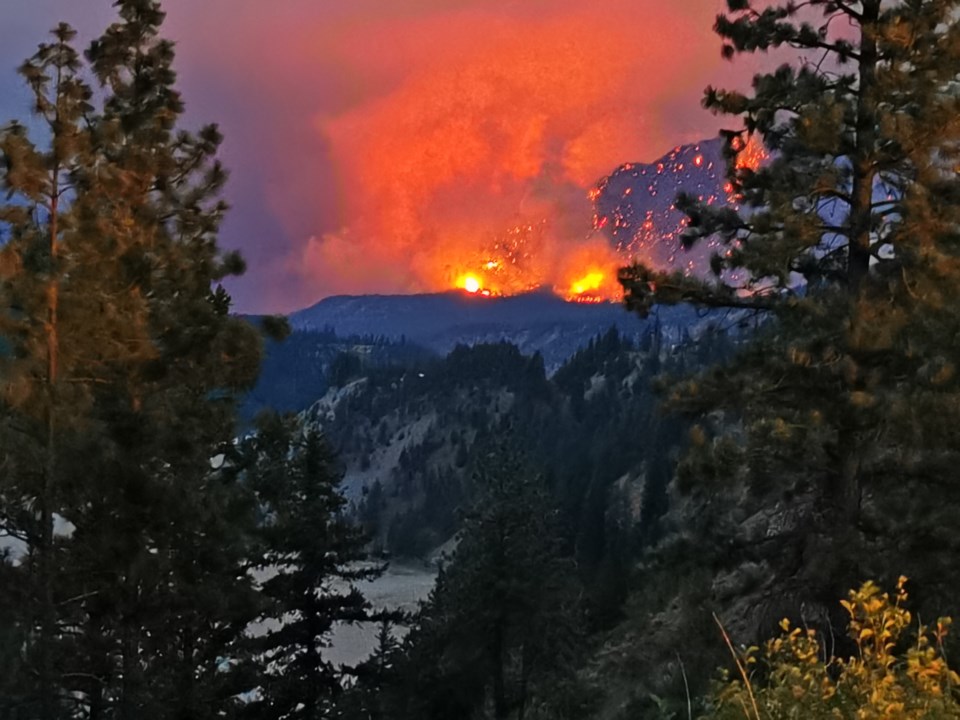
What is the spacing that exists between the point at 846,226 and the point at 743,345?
228 cm

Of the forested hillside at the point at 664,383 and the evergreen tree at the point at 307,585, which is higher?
the forested hillside at the point at 664,383

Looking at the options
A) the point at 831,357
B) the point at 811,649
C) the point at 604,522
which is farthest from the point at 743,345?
the point at 604,522

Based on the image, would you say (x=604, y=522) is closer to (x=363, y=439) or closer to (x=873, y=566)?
(x=873, y=566)

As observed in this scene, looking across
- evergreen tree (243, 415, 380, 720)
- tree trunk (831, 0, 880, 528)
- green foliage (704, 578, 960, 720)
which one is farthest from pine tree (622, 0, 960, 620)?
evergreen tree (243, 415, 380, 720)

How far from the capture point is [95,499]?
44.0ft

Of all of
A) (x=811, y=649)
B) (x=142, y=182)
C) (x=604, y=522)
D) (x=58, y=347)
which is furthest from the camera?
(x=604, y=522)

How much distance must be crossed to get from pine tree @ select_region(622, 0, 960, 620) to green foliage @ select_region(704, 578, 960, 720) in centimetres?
714

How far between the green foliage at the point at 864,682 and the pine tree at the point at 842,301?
23.4 feet

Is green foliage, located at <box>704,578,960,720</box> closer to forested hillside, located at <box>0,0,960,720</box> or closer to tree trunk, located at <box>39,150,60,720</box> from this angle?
forested hillside, located at <box>0,0,960,720</box>

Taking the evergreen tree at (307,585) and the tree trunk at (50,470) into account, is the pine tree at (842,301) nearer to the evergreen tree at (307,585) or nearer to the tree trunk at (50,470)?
the tree trunk at (50,470)

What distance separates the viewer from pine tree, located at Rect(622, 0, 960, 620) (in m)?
11.2

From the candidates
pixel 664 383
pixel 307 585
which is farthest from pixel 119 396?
pixel 307 585

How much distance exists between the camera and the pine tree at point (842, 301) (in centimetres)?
1125

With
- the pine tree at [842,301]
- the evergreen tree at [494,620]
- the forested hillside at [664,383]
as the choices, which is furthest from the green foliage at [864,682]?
the evergreen tree at [494,620]
